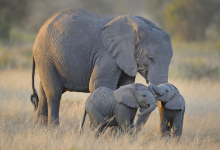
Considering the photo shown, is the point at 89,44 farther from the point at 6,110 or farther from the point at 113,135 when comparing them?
the point at 6,110

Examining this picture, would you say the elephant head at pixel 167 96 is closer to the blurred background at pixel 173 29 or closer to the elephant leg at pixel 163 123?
the elephant leg at pixel 163 123

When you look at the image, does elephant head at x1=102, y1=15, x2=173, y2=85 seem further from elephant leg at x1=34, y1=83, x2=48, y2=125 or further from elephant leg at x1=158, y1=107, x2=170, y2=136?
elephant leg at x1=34, y1=83, x2=48, y2=125

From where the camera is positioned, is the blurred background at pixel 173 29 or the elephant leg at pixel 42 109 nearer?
the elephant leg at pixel 42 109

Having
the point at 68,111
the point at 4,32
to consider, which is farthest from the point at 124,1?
the point at 68,111

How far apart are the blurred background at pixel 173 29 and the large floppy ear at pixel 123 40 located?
742 cm

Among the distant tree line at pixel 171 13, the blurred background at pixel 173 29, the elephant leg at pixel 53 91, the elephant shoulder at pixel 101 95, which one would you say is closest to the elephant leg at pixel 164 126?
the elephant shoulder at pixel 101 95

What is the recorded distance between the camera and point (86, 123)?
6.75 metres

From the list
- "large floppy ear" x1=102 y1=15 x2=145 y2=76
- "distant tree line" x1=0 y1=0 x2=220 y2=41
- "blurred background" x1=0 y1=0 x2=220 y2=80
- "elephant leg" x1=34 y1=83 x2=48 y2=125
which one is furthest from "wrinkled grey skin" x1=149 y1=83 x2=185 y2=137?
"distant tree line" x1=0 y1=0 x2=220 y2=41

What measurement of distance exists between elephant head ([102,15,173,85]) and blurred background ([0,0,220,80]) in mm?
7429

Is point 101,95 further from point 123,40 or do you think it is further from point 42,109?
point 42,109

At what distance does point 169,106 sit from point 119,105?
745 mm

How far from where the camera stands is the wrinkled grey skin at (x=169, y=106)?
528 cm

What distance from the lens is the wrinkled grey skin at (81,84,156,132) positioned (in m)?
5.14

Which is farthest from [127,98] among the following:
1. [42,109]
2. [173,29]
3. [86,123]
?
[173,29]
